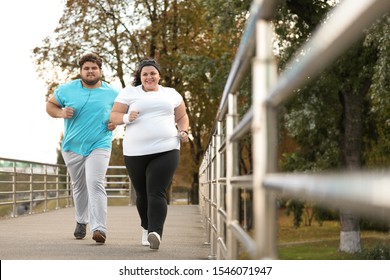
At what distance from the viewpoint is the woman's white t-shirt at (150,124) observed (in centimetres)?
650

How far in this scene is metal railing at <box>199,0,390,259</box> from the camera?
0.90 meters

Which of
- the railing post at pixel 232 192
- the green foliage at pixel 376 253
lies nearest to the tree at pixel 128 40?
the green foliage at pixel 376 253

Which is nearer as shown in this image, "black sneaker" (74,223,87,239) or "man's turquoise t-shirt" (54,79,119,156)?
"man's turquoise t-shirt" (54,79,119,156)

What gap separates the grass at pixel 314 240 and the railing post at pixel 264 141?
87.2 feet

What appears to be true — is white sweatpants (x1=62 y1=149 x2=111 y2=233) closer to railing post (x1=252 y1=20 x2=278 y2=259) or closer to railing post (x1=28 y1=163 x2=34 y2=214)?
railing post (x1=252 y1=20 x2=278 y2=259)

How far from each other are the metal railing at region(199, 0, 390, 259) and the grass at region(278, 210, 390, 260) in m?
25.6

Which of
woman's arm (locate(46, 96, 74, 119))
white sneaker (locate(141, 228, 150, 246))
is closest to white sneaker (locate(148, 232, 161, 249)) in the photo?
white sneaker (locate(141, 228, 150, 246))

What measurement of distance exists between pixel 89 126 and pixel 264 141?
578 cm

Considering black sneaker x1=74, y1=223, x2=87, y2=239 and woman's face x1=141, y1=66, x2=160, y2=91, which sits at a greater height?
woman's face x1=141, y1=66, x2=160, y2=91

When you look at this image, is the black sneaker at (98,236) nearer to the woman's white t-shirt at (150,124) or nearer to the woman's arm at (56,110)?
the woman's white t-shirt at (150,124)

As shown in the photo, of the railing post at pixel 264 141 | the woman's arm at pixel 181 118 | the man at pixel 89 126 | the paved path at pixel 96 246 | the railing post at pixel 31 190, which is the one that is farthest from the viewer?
the railing post at pixel 31 190

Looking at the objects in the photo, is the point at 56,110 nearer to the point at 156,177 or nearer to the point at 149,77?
the point at 149,77

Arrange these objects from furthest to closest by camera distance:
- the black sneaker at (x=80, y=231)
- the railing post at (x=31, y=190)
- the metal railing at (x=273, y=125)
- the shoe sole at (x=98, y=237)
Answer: the railing post at (x=31, y=190), the black sneaker at (x=80, y=231), the shoe sole at (x=98, y=237), the metal railing at (x=273, y=125)

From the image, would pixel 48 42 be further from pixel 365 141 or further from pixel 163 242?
pixel 163 242
